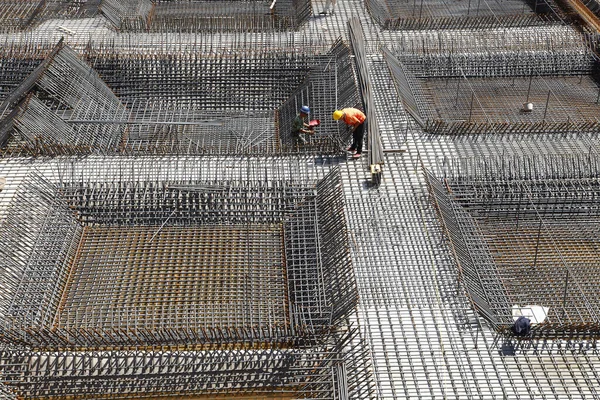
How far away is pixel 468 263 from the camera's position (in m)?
11.8

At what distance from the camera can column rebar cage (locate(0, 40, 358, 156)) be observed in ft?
49.4

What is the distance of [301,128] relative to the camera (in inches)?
586

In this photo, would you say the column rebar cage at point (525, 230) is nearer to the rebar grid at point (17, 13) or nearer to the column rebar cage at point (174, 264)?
the column rebar cage at point (174, 264)

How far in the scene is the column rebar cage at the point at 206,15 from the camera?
2006 centimetres

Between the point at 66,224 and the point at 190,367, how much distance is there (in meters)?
4.38

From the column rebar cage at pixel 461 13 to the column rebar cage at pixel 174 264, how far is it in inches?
370

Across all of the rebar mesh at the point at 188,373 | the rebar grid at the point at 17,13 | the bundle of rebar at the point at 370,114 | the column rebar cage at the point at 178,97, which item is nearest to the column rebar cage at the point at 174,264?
the rebar mesh at the point at 188,373

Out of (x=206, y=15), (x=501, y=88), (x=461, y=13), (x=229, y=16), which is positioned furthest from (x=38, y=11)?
(x=501, y=88)

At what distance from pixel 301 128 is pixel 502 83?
6898 mm

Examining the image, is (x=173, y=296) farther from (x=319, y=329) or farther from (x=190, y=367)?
(x=319, y=329)

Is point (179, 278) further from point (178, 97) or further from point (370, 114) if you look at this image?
point (178, 97)

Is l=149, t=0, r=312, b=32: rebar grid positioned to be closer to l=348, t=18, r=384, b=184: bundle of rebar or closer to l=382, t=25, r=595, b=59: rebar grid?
l=382, t=25, r=595, b=59: rebar grid

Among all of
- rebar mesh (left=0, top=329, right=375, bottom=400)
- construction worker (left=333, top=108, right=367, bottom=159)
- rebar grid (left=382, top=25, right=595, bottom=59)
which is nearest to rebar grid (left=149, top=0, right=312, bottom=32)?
rebar grid (left=382, top=25, right=595, bottom=59)

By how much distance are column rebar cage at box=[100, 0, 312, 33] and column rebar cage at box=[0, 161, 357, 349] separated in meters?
8.43
